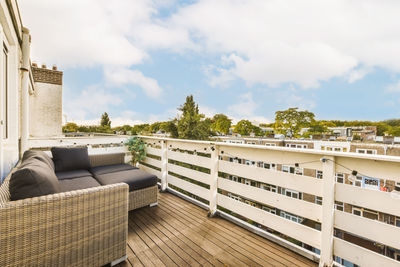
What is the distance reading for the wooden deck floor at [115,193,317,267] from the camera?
173cm

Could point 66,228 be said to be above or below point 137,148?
below

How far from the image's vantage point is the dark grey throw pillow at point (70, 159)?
291 centimetres

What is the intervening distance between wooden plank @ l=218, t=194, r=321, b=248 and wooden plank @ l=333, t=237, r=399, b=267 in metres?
0.15

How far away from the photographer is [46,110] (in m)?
8.62

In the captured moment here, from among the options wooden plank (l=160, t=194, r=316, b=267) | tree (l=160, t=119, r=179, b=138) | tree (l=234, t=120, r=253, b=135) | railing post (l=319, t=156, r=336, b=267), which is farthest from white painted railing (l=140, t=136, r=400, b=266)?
tree (l=234, t=120, r=253, b=135)

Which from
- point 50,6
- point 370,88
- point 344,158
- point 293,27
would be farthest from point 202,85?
point 370,88

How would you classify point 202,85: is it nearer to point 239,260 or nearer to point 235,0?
point 235,0

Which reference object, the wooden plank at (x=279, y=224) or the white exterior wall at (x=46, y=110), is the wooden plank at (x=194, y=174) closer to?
the wooden plank at (x=279, y=224)

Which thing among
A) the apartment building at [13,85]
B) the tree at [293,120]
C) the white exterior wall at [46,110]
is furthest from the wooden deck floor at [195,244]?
the tree at [293,120]

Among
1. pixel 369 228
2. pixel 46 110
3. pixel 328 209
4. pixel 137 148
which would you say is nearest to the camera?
pixel 369 228

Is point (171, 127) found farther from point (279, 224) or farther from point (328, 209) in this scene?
point (328, 209)

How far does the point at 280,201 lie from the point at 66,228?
6.45 ft

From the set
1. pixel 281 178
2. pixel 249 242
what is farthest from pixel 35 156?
pixel 281 178

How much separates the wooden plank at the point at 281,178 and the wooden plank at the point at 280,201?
137 millimetres
